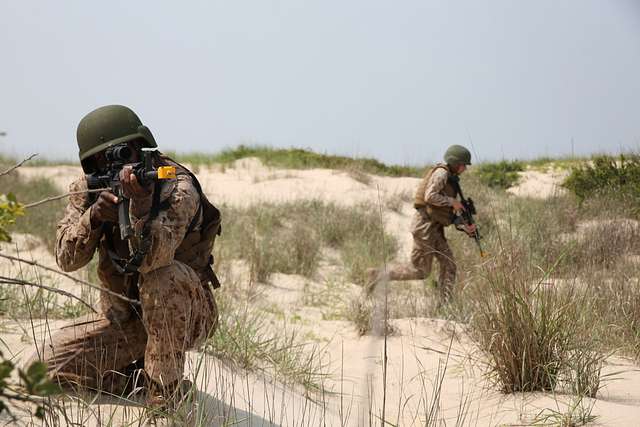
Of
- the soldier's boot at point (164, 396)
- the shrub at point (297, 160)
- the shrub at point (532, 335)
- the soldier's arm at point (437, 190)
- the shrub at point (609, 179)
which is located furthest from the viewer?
the shrub at point (297, 160)

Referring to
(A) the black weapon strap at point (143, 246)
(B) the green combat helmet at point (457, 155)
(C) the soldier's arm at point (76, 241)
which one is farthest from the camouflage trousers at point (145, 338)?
(B) the green combat helmet at point (457, 155)

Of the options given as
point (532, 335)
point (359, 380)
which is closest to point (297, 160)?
point (359, 380)

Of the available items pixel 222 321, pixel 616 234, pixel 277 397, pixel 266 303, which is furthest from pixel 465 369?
pixel 616 234

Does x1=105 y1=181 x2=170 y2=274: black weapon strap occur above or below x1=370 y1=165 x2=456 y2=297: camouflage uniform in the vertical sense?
above

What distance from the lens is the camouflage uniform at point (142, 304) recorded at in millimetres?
2631

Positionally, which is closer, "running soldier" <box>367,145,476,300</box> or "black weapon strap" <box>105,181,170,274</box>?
"black weapon strap" <box>105,181,170,274</box>

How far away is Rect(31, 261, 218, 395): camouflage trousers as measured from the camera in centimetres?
265

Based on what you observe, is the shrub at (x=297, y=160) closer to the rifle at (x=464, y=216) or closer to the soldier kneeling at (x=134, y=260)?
the rifle at (x=464, y=216)

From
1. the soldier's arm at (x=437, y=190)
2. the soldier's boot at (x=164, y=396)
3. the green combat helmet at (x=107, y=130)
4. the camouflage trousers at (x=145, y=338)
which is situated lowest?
the soldier's boot at (x=164, y=396)

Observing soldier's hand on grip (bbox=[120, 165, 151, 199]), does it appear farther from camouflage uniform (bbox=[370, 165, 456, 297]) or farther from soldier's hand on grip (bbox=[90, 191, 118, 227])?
camouflage uniform (bbox=[370, 165, 456, 297])

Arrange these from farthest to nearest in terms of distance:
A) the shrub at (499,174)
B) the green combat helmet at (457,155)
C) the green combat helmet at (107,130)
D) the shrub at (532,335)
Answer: the shrub at (499,174) → the green combat helmet at (457,155) → the shrub at (532,335) → the green combat helmet at (107,130)

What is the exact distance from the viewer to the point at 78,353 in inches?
115

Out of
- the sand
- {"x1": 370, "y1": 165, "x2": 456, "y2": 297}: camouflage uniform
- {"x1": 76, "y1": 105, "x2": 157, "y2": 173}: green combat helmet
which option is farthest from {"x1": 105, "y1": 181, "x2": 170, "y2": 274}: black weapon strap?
{"x1": 370, "y1": 165, "x2": 456, "y2": 297}: camouflage uniform

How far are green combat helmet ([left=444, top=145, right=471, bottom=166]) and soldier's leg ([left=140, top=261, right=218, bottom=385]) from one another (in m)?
4.31
